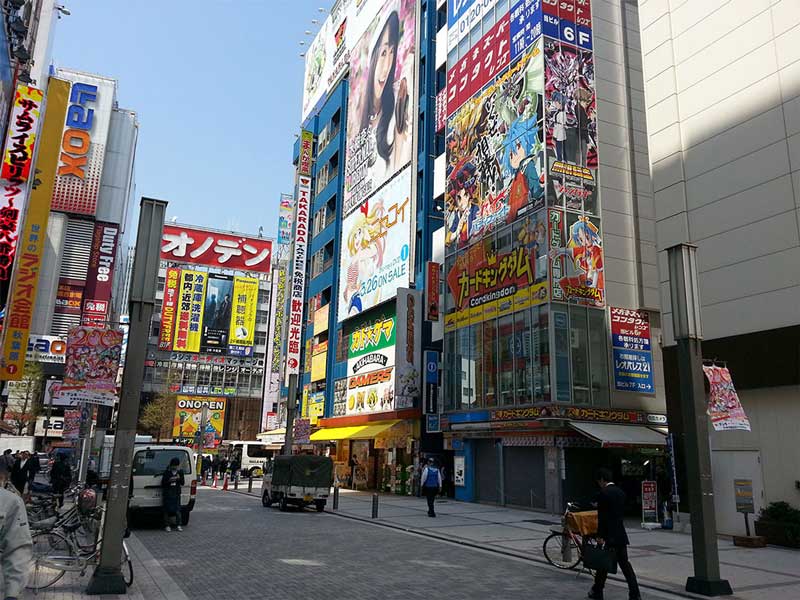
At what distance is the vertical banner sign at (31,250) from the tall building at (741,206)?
64.4ft

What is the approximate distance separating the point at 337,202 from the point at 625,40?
25.9 meters

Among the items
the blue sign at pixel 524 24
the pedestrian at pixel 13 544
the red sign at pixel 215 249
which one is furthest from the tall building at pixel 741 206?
the red sign at pixel 215 249

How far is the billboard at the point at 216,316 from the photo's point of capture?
276 ft

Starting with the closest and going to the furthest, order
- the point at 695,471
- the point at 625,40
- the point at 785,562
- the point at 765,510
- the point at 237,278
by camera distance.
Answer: the point at 695,471 → the point at 785,562 → the point at 765,510 → the point at 625,40 → the point at 237,278

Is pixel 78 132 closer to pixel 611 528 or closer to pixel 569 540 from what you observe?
pixel 569 540

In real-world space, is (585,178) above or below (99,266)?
below

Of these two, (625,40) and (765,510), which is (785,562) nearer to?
(765,510)

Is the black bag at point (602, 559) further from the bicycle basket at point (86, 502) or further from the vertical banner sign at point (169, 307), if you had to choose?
the vertical banner sign at point (169, 307)

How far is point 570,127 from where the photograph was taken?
26516 mm

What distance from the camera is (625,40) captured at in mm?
28828

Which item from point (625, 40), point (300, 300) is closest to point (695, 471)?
point (625, 40)

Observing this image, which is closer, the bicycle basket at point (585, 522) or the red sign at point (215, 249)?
the bicycle basket at point (585, 522)

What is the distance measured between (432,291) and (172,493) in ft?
59.4

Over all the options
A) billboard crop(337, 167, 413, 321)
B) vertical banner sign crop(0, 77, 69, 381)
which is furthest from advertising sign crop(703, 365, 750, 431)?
billboard crop(337, 167, 413, 321)
